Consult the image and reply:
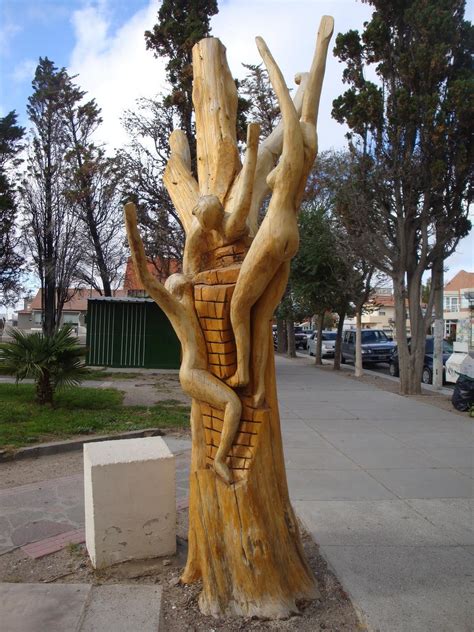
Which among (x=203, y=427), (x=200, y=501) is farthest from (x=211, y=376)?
(x=200, y=501)

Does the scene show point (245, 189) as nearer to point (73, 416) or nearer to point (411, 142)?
point (73, 416)

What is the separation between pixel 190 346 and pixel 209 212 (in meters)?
0.78

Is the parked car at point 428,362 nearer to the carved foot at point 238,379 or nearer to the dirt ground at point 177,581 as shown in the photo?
the dirt ground at point 177,581

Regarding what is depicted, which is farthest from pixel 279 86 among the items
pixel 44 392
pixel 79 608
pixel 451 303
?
pixel 451 303

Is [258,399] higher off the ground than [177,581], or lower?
higher

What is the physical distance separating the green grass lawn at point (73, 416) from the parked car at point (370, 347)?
1237 centimetres

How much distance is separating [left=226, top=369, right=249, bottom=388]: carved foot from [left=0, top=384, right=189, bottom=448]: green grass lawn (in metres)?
4.91

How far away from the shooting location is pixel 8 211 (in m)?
22.3

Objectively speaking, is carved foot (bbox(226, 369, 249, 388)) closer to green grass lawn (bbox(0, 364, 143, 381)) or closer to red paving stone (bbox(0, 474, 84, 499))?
red paving stone (bbox(0, 474, 84, 499))

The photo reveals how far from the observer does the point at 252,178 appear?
9.46 ft

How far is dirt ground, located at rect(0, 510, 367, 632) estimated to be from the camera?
282 cm

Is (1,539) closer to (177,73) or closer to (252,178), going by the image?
(252,178)

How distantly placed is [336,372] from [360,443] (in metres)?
10.7

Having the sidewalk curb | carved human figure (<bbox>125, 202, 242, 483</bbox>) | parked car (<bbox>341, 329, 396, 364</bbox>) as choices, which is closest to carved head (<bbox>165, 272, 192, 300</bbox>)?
carved human figure (<bbox>125, 202, 242, 483</bbox>)
